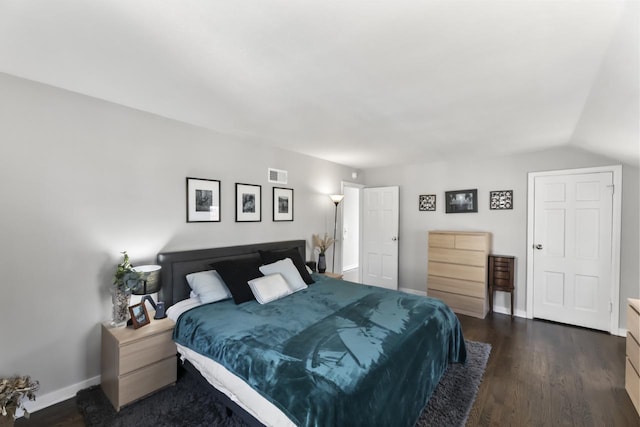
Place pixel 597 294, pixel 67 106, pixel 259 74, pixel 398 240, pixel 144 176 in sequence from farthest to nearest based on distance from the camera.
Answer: pixel 398 240 → pixel 597 294 → pixel 144 176 → pixel 67 106 → pixel 259 74

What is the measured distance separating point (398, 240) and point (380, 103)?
3.17 meters

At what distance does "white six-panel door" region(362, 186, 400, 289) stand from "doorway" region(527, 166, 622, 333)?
1927 millimetres

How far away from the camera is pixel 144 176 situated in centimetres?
255

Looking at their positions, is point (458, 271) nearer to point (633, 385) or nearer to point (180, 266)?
point (633, 385)

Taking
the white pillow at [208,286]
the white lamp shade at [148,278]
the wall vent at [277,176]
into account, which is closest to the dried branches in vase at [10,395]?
the white lamp shade at [148,278]

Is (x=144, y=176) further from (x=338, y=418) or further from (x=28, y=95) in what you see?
(x=338, y=418)

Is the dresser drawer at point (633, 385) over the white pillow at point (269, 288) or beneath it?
beneath

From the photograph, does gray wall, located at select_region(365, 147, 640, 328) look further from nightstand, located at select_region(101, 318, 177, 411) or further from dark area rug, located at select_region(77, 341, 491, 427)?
nightstand, located at select_region(101, 318, 177, 411)

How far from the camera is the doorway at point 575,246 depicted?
3.37 m

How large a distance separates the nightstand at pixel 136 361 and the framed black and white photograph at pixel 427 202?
13.1 ft

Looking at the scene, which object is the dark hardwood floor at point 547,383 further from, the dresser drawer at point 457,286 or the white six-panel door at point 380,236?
the white six-panel door at point 380,236

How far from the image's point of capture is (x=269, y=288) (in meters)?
2.68

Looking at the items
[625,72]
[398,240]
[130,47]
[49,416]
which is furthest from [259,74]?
[398,240]

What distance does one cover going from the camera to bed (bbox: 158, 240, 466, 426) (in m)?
1.44
